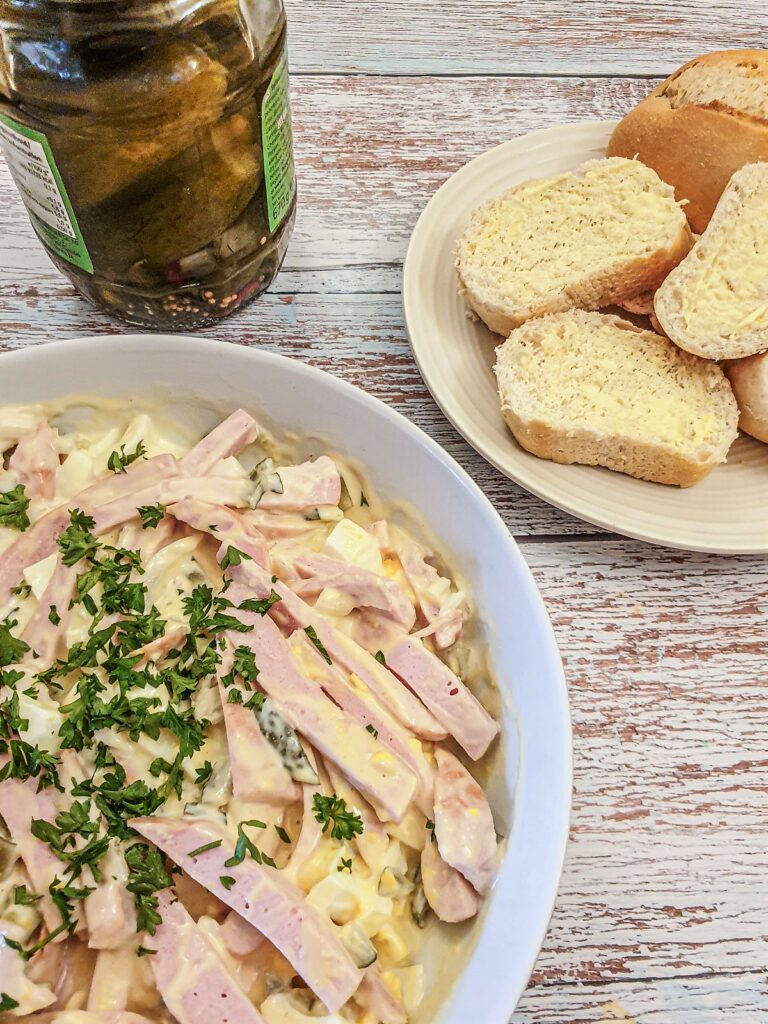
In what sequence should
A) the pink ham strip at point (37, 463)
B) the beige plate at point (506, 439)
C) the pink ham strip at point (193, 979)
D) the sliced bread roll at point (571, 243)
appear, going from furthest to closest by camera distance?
the sliced bread roll at point (571, 243)
the beige plate at point (506, 439)
the pink ham strip at point (37, 463)
the pink ham strip at point (193, 979)

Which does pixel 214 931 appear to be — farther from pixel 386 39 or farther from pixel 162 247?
pixel 386 39

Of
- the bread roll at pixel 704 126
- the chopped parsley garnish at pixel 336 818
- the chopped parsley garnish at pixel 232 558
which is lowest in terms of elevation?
the chopped parsley garnish at pixel 336 818

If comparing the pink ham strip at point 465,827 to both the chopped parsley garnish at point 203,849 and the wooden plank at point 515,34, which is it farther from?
the wooden plank at point 515,34

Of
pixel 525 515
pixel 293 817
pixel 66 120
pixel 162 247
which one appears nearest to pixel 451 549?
pixel 525 515

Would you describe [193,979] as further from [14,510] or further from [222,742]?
[14,510]

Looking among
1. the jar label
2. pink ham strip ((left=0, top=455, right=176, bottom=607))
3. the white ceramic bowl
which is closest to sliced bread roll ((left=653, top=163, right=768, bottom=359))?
the white ceramic bowl

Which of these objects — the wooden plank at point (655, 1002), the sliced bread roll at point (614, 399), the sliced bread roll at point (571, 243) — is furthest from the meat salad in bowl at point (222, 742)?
the sliced bread roll at point (571, 243)

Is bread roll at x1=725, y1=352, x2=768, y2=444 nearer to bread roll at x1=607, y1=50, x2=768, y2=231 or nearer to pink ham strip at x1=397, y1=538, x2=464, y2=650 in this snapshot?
bread roll at x1=607, y1=50, x2=768, y2=231
